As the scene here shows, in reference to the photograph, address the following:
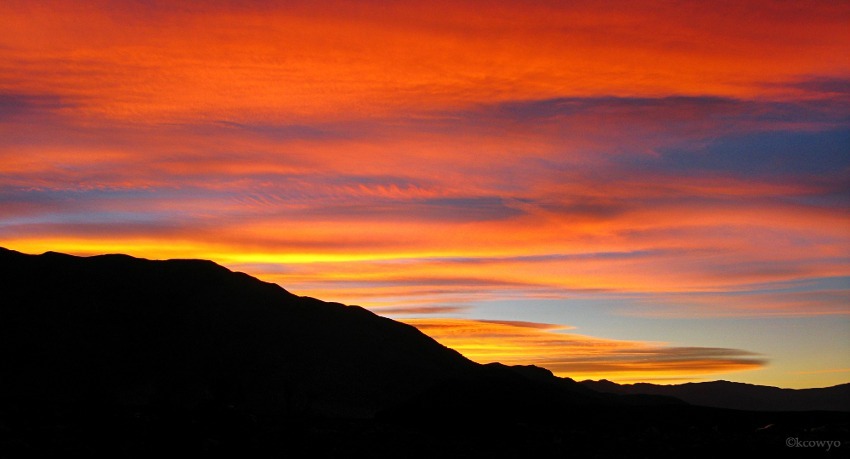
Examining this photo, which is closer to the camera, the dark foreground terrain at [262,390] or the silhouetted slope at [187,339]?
the dark foreground terrain at [262,390]

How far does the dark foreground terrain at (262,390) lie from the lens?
24.8 meters

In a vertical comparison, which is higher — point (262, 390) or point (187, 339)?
point (187, 339)

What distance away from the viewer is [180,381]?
125m

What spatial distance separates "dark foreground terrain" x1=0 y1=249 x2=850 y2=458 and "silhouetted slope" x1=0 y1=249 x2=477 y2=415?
34 cm

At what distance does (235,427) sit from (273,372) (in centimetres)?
11492

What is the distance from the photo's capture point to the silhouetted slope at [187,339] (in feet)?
406

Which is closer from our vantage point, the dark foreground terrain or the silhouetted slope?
the dark foreground terrain

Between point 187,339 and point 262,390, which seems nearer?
point 262,390

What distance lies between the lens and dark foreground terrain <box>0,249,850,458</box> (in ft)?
81.3

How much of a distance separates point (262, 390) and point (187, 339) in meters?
23.4

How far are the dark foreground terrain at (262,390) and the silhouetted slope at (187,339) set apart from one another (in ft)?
1.13

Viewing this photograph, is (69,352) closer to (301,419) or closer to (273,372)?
(273,372)

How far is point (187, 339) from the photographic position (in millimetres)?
143875

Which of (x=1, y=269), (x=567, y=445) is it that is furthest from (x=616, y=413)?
(x=1, y=269)
